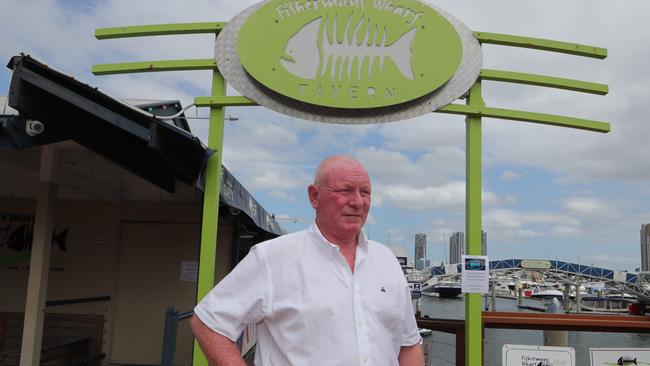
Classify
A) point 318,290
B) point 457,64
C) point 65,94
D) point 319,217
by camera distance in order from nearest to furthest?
point 318,290, point 319,217, point 65,94, point 457,64

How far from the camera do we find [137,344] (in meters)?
7.03

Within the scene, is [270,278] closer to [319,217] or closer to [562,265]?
[319,217]

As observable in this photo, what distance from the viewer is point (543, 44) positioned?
3953 mm

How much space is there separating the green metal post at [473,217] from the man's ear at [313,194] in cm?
229

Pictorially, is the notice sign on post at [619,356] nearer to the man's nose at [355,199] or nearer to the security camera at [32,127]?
the man's nose at [355,199]

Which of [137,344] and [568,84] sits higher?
[568,84]

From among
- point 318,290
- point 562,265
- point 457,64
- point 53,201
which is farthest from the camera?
point 562,265

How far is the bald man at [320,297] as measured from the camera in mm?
1616

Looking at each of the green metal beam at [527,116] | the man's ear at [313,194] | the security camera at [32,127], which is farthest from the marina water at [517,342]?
the security camera at [32,127]

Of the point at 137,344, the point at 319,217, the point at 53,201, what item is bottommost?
the point at 137,344

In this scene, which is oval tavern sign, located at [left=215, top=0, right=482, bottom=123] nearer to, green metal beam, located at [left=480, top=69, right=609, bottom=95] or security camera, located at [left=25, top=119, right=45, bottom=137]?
green metal beam, located at [left=480, top=69, right=609, bottom=95]

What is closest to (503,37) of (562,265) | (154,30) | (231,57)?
(231,57)

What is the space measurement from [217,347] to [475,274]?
8.27ft

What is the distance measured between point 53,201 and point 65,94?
2.09m
